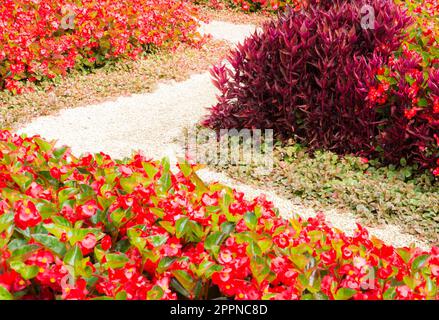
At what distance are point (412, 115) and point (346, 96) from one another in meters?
0.59

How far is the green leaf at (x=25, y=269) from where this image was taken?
169 centimetres

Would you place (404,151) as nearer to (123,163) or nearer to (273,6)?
(123,163)

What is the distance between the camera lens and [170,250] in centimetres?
195

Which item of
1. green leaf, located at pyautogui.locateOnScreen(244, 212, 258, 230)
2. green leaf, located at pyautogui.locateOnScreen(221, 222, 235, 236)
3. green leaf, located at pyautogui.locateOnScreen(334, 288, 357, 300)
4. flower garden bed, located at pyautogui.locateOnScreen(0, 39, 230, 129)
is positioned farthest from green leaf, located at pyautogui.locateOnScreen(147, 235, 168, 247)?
flower garden bed, located at pyautogui.locateOnScreen(0, 39, 230, 129)

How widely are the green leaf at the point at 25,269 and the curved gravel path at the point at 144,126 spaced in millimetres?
2785

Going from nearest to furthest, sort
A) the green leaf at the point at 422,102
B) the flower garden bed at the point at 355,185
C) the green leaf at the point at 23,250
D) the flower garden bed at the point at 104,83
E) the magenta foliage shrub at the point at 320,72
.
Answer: the green leaf at the point at 23,250 → the flower garden bed at the point at 355,185 → the green leaf at the point at 422,102 → the magenta foliage shrub at the point at 320,72 → the flower garden bed at the point at 104,83

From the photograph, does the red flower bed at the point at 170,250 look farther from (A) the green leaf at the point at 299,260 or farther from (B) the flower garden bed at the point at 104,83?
(B) the flower garden bed at the point at 104,83

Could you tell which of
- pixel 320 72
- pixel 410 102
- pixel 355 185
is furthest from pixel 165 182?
pixel 320 72

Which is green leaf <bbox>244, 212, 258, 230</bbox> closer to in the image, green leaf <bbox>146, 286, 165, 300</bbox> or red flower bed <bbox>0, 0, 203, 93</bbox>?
green leaf <bbox>146, 286, 165, 300</bbox>

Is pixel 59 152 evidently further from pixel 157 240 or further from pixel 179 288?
pixel 179 288

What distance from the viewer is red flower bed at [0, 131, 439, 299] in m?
1.78

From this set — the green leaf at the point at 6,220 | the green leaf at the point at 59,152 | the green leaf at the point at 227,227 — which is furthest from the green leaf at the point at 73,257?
the green leaf at the point at 59,152
